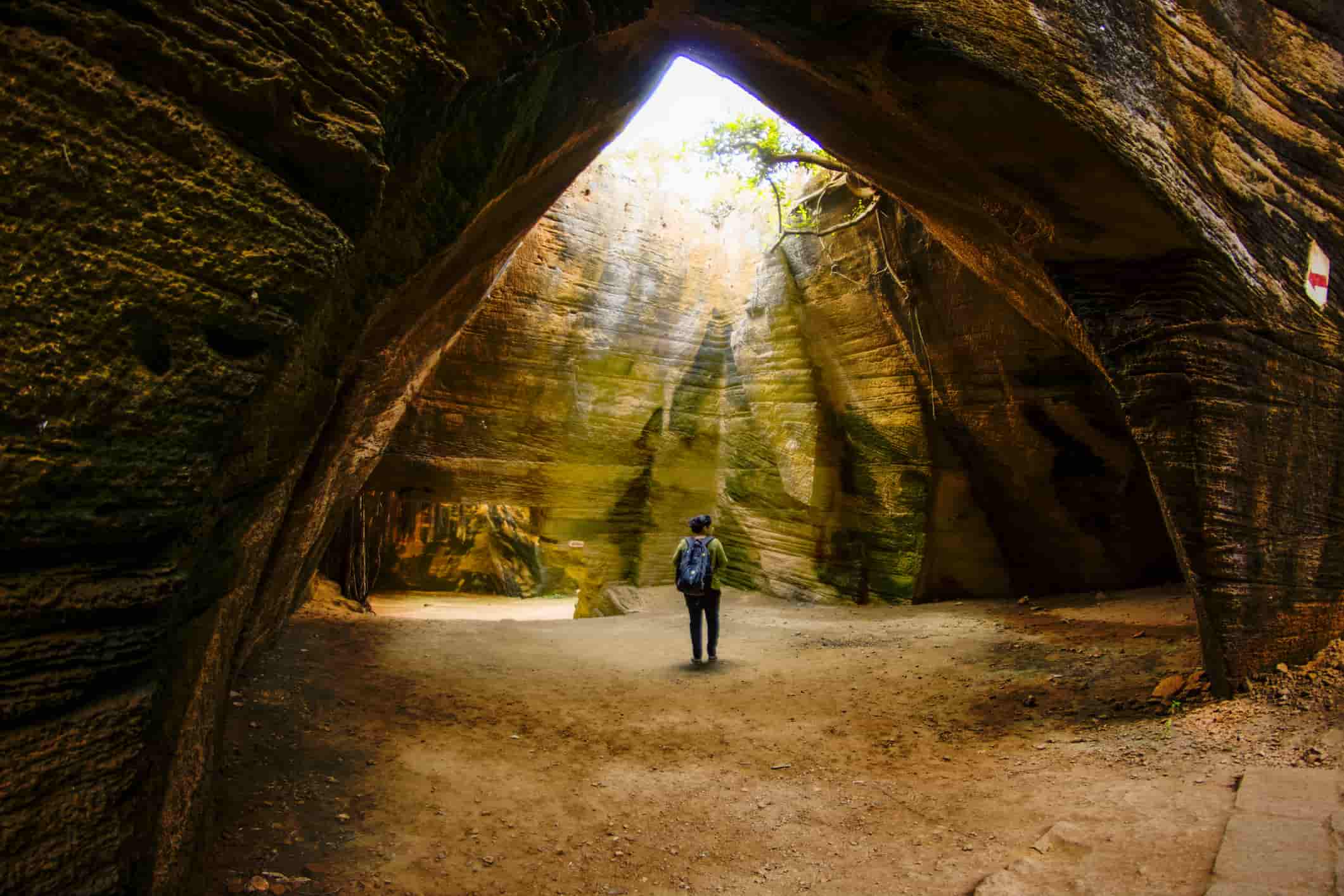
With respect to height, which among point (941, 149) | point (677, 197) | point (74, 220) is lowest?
point (74, 220)

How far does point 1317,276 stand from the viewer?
4.71 metres

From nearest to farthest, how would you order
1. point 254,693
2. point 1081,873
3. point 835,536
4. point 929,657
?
point 1081,873, point 254,693, point 929,657, point 835,536

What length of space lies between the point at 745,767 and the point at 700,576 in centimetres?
239

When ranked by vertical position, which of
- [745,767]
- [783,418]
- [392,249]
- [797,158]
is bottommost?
[745,767]

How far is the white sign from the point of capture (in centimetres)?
468

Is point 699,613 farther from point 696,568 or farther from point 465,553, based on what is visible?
point 465,553

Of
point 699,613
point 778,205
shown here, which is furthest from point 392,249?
point 778,205

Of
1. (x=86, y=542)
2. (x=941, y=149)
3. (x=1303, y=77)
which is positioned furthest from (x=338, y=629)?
(x=1303, y=77)

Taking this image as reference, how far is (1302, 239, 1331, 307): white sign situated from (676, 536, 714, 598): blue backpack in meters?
4.76

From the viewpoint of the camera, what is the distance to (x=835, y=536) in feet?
36.4

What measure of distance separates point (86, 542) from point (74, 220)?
2.19ft

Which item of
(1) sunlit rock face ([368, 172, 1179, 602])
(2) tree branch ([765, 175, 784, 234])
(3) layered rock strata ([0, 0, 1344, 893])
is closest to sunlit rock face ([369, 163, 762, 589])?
(1) sunlit rock face ([368, 172, 1179, 602])

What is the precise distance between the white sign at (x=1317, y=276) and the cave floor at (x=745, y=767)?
8.53ft

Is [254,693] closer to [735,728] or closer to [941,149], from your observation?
[735,728]
